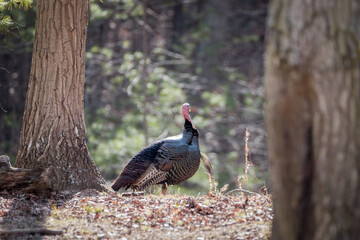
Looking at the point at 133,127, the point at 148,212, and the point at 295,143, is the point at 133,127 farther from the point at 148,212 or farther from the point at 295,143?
the point at 295,143

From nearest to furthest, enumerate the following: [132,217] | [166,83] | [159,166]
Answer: [132,217]
[159,166]
[166,83]

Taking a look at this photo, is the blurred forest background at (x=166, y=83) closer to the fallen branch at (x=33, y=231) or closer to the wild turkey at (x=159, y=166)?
the wild turkey at (x=159, y=166)

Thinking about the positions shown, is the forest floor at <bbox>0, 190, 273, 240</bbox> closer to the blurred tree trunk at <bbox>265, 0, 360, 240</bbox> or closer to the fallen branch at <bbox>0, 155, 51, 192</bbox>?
the fallen branch at <bbox>0, 155, 51, 192</bbox>

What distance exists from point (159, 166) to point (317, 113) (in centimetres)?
460

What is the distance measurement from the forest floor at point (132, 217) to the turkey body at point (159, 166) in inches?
49.4

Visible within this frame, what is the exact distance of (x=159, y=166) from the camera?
7.58 m

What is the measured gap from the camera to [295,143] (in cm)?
325

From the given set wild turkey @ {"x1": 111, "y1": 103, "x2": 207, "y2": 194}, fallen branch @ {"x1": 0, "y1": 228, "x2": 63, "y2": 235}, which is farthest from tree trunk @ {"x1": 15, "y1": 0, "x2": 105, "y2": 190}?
fallen branch @ {"x1": 0, "y1": 228, "x2": 63, "y2": 235}

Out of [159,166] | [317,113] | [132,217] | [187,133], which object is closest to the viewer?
[317,113]

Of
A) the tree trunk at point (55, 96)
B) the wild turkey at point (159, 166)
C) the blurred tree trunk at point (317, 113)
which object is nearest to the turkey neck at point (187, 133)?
the wild turkey at point (159, 166)

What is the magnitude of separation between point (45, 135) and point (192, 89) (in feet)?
38.5

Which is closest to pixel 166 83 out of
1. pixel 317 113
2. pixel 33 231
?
pixel 33 231

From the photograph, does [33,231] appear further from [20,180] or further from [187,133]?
[187,133]

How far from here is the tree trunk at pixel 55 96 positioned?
6465 mm
